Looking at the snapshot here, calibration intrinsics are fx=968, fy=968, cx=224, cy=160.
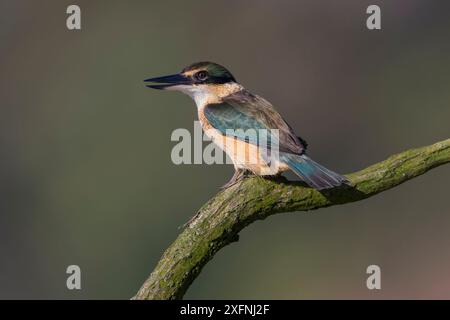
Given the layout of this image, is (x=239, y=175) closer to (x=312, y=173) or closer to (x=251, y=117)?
(x=251, y=117)

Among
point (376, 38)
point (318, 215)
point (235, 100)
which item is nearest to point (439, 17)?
point (376, 38)

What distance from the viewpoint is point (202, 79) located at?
4.58 m

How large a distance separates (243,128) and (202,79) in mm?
443

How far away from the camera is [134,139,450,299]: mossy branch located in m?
3.58

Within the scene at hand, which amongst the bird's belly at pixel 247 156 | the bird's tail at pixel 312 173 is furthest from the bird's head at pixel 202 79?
the bird's tail at pixel 312 173

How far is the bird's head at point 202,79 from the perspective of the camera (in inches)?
180

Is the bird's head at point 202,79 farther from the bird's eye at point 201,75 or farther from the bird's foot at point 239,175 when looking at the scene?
the bird's foot at point 239,175

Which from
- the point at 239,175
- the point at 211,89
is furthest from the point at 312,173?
the point at 211,89

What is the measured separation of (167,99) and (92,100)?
3.96ft

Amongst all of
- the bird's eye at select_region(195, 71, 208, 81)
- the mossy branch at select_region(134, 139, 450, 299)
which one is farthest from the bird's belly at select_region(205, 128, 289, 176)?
the bird's eye at select_region(195, 71, 208, 81)

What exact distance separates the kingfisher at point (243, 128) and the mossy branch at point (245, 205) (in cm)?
8

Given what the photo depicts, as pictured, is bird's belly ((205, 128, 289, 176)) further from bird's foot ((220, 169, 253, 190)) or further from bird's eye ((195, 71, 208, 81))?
bird's eye ((195, 71, 208, 81))

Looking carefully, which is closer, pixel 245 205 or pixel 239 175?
pixel 245 205

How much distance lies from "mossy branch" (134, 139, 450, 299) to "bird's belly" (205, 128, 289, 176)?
0.18 meters
